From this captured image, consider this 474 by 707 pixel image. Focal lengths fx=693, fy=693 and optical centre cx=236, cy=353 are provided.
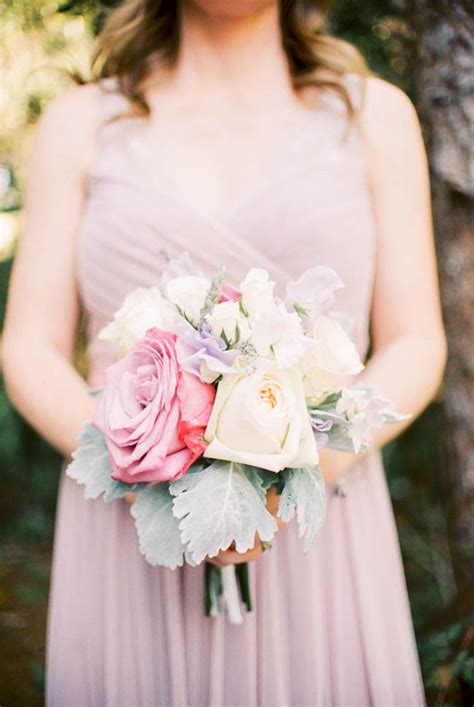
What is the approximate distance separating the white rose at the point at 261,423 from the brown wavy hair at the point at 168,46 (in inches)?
35.2

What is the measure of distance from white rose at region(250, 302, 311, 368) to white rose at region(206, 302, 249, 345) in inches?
0.8

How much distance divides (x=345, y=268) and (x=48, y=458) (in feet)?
7.79

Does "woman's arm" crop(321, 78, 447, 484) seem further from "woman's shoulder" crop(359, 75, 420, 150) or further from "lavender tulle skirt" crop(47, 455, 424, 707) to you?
"lavender tulle skirt" crop(47, 455, 424, 707)

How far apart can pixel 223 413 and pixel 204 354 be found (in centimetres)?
8

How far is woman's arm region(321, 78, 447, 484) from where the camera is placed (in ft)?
4.68

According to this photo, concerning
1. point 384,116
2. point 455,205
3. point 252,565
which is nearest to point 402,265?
point 384,116

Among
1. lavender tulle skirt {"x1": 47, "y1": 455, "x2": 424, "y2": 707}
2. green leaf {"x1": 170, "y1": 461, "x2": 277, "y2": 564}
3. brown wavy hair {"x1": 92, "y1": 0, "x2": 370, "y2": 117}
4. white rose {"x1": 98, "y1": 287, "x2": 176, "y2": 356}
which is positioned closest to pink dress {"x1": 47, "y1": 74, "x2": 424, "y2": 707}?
lavender tulle skirt {"x1": 47, "y1": 455, "x2": 424, "y2": 707}

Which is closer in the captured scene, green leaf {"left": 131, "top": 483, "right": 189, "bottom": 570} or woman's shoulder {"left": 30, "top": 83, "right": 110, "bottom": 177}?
green leaf {"left": 131, "top": 483, "right": 189, "bottom": 570}

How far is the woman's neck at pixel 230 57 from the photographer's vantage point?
1.52 meters

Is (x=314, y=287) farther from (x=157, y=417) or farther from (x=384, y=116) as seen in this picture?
(x=384, y=116)

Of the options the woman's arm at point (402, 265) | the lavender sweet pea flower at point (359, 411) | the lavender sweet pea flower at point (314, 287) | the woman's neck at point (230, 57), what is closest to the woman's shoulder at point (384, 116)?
the woman's arm at point (402, 265)

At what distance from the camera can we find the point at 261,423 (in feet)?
3.01

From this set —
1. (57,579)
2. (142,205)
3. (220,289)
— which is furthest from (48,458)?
(220,289)

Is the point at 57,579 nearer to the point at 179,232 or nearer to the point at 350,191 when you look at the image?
the point at 179,232
